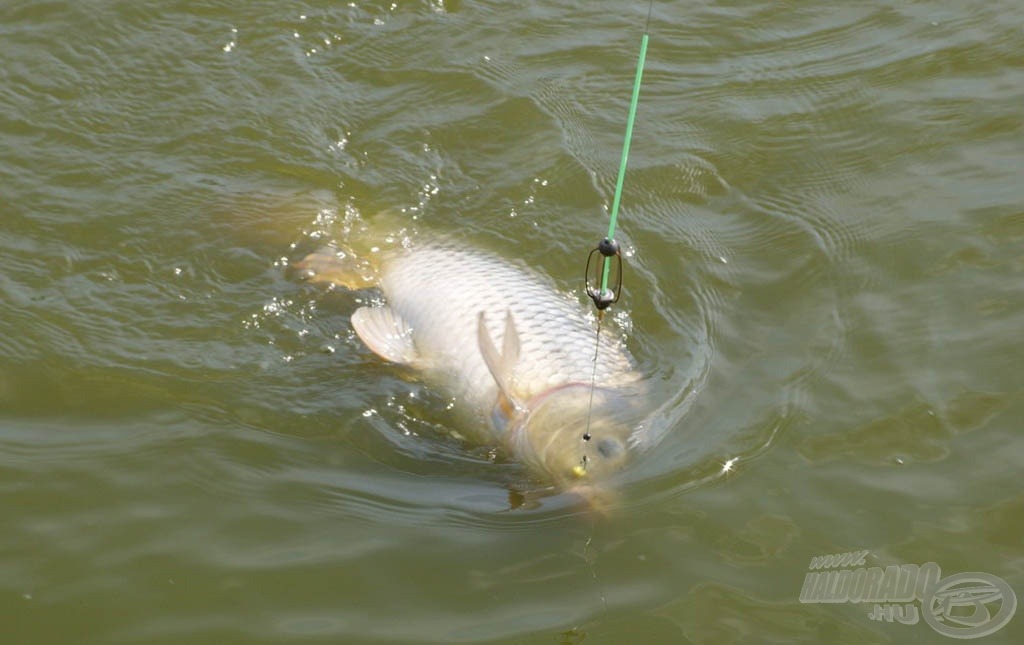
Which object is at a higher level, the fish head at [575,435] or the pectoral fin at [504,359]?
the pectoral fin at [504,359]

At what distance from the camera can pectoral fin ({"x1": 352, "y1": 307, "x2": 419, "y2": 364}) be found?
428 centimetres

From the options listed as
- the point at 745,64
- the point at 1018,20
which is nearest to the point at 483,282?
the point at 745,64

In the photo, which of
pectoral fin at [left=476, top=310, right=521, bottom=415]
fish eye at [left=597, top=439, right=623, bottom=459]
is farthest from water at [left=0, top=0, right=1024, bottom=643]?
pectoral fin at [left=476, top=310, right=521, bottom=415]

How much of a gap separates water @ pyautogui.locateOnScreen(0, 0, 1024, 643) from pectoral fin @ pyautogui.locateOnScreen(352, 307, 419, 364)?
13 cm

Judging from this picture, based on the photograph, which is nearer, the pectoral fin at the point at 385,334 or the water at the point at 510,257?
the water at the point at 510,257

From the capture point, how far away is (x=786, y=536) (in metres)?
3.66

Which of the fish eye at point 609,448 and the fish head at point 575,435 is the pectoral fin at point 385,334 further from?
the fish eye at point 609,448

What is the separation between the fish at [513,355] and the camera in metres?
3.86

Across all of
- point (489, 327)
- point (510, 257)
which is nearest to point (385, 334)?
point (489, 327)

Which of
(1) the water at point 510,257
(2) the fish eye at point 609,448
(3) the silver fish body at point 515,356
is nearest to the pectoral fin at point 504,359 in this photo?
(3) the silver fish body at point 515,356

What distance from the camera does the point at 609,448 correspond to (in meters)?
3.85

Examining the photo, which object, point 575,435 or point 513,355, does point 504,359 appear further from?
point 575,435

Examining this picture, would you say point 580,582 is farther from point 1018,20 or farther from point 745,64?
point 1018,20

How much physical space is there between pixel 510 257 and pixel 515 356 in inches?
41.8
